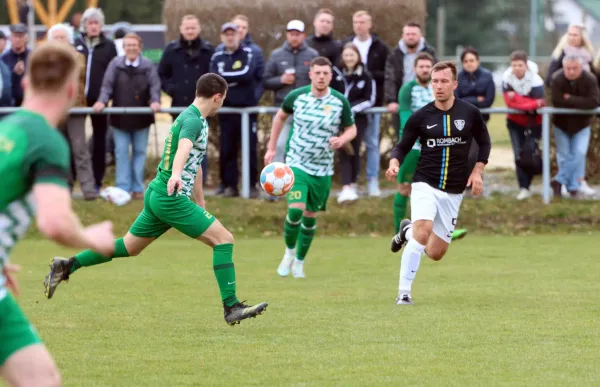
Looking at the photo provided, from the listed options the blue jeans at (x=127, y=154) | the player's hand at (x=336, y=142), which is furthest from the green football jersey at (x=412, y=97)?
the blue jeans at (x=127, y=154)

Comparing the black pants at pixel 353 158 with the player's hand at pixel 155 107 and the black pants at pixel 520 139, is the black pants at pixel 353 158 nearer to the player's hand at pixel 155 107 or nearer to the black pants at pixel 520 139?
the black pants at pixel 520 139

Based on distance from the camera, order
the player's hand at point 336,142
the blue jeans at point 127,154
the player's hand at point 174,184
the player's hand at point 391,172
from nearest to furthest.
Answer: the player's hand at point 174,184 → the player's hand at point 391,172 → the player's hand at point 336,142 → the blue jeans at point 127,154

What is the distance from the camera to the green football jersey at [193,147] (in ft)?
29.0

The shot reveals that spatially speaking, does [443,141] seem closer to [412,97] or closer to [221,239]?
[221,239]

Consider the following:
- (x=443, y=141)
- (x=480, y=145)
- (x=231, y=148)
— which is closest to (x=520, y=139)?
(x=231, y=148)

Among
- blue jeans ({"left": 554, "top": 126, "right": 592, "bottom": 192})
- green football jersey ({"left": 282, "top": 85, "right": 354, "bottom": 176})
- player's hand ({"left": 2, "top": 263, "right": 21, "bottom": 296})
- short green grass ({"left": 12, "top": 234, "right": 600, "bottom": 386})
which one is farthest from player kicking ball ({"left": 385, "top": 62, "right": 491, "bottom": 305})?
blue jeans ({"left": 554, "top": 126, "right": 592, "bottom": 192})

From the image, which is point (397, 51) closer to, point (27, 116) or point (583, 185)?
point (583, 185)

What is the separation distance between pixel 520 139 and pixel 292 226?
5416mm

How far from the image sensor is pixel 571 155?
16328 mm

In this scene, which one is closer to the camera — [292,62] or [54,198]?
[54,198]

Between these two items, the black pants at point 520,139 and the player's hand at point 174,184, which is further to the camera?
the black pants at point 520,139

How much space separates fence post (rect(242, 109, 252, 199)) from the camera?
16.0 meters

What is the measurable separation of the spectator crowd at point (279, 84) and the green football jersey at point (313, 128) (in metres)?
3.37

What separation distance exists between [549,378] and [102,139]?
10663mm
